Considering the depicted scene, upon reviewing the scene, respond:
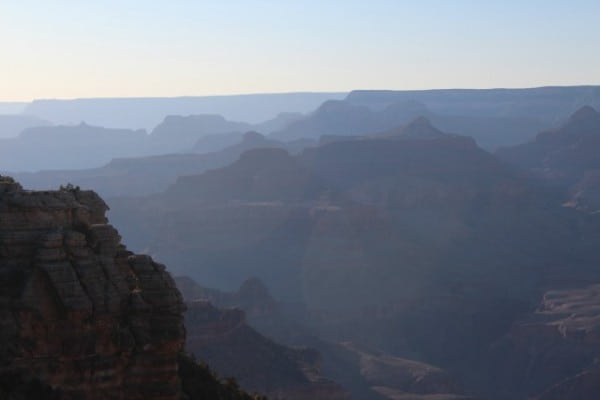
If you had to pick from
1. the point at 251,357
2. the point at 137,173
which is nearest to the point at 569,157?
the point at 137,173

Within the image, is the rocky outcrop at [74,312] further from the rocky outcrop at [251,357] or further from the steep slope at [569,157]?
the steep slope at [569,157]

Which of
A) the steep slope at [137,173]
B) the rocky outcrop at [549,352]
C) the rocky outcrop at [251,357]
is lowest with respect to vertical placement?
the rocky outcrop at [549,352]

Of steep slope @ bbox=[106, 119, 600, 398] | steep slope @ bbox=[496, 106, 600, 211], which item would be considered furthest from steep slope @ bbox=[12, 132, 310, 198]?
steep slope @ bbox=[496, 106, 600, 211]

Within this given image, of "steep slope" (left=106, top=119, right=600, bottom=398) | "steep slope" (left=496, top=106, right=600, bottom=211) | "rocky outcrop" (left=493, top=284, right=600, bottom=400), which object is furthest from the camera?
"steep slope" (left=496, top=106, right=600, bottom=211)

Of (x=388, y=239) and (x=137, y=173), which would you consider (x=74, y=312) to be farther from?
(x=137, y=173)

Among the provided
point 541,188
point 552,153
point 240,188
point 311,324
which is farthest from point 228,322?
point 552,153

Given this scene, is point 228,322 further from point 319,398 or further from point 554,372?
point 554,372

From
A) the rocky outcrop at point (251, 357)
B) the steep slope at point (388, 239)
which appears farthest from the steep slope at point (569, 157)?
the rocky outcrop at point (251, 357)

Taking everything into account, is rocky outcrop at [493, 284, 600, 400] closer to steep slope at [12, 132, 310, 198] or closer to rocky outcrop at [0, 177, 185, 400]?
rocky outcrop at [0, 177, 185, 400]

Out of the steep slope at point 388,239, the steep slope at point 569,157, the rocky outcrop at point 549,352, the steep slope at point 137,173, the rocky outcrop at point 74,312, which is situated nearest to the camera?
the rocky outcrop at point 74,312
